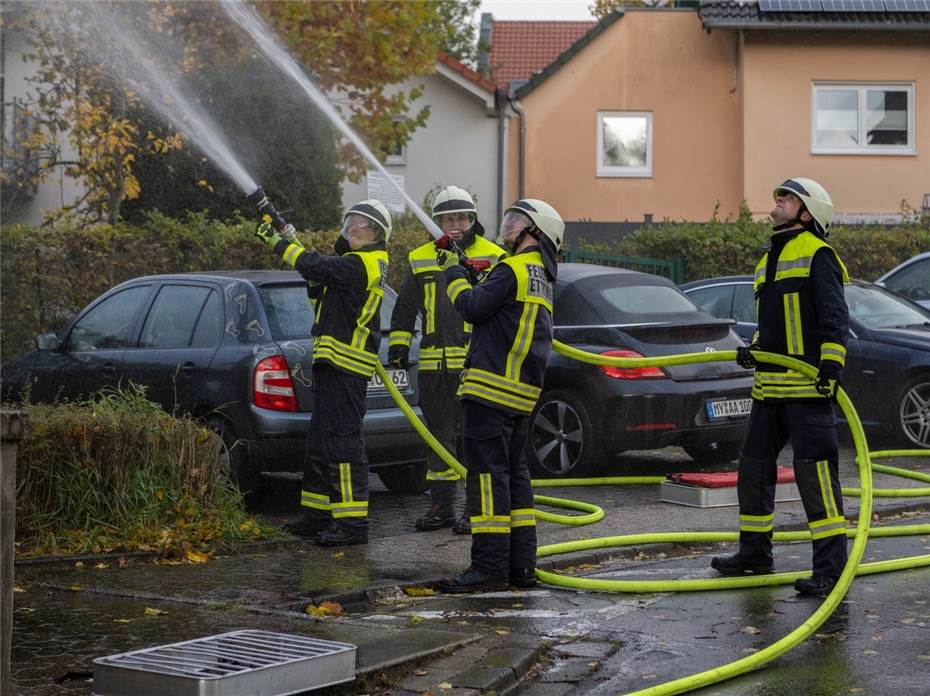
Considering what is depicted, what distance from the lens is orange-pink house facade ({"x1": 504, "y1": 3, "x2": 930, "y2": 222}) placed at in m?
29.4

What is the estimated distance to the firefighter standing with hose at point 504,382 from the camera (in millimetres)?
7434

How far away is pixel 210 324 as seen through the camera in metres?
9.96

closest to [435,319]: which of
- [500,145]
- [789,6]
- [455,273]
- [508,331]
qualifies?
[455,273]

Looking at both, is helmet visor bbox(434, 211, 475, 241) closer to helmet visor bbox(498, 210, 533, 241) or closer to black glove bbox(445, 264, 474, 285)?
black glove bbox(445, 264, 474, 285)

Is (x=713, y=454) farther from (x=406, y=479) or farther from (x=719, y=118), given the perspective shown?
(x=719, y=118)

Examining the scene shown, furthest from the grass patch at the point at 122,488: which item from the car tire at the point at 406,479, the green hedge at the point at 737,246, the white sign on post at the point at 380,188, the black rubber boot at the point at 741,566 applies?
the green hedge at the point at 737,246

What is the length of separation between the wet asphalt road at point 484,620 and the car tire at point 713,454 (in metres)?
3.13

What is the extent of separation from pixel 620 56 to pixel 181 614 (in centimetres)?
2504

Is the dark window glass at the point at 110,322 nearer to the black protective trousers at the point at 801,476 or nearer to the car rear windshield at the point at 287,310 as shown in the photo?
the car rear windshield at the point at 287,310

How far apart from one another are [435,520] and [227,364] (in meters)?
1.67

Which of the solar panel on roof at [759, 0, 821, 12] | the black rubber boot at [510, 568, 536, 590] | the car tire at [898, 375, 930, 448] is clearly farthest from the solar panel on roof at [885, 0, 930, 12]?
the black rubber boot at [510, 568, 536, 590]

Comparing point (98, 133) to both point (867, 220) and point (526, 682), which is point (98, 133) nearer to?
point (526, 682)

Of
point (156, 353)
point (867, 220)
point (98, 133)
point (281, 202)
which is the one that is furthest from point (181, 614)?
point (867, 220)

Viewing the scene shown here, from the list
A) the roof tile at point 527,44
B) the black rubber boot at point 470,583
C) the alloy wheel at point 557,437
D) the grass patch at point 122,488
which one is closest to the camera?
the black rubber boot at point 470,583
